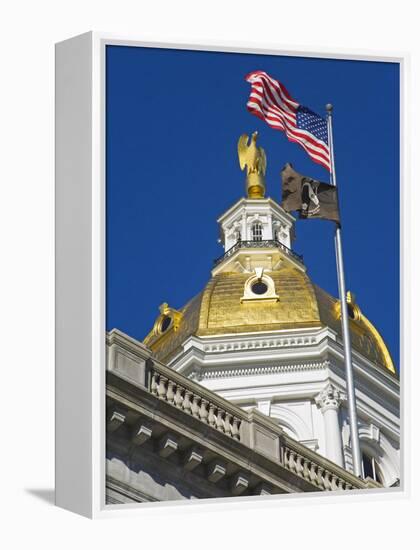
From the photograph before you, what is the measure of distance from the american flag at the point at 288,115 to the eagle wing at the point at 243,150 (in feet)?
1.29

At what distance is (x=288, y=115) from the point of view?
102 feet

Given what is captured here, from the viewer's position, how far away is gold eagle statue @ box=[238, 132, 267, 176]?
29.6 m

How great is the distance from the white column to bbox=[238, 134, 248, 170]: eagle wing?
17.7ft

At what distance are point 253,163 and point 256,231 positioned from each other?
273 inches

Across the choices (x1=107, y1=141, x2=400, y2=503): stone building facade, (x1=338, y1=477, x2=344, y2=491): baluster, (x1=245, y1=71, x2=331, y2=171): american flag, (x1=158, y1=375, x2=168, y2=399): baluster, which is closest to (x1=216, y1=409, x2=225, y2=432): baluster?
(x1=107, y1=141, x2=400, y2=503): stone building facade

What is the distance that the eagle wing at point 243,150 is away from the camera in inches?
1167

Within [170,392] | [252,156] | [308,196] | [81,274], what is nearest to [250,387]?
[170,392]

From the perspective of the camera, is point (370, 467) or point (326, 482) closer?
point (326, 482)

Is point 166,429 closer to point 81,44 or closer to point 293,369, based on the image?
point 81,44

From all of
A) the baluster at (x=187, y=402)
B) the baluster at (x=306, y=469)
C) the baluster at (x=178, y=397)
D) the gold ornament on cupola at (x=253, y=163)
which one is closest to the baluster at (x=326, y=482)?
the baluster at (x=306, y=469)

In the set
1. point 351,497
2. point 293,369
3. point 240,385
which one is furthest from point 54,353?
point 293,369

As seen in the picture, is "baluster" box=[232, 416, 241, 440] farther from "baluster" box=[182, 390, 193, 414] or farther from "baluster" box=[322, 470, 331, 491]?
"baluster" box=[322, 470, 331, 491]

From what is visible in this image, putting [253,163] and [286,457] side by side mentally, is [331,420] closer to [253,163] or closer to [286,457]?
[286,457]

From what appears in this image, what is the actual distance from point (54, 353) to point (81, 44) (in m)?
4.20
